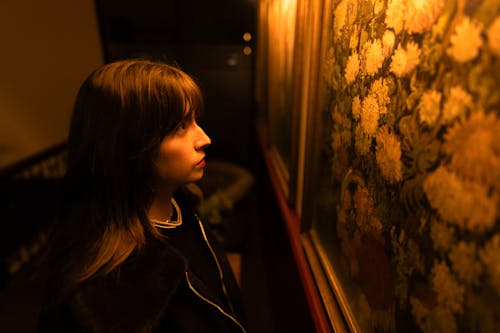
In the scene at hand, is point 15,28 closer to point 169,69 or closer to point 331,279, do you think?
point 169,69

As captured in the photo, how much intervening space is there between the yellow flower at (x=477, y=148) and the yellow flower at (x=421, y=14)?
0.56ft

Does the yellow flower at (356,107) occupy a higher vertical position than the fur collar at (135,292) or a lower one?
higher

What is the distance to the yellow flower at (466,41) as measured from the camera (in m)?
0.37

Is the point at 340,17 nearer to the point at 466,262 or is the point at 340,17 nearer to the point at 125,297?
the point at 466,262

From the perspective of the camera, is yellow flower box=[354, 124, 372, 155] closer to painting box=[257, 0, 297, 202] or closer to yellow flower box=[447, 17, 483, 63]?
yellow flower box=[447, 17, 483, 63]

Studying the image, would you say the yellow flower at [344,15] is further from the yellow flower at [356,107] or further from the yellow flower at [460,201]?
the yellow flower at [460,201]

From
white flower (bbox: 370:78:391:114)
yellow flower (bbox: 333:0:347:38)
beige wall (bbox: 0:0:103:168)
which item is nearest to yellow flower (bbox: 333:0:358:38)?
yellow flower (bbox: 333:0:347:38)

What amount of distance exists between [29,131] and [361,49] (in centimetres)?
311

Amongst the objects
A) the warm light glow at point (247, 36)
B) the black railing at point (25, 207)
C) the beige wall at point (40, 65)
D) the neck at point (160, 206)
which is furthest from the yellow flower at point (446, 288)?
the warm light glow at point (247, 36)

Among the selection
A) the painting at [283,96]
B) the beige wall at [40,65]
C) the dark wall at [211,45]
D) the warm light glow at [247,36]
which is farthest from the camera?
the warm light glow at [247,36]

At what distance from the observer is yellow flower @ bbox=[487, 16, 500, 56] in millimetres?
340

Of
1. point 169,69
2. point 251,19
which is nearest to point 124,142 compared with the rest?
point 169,69

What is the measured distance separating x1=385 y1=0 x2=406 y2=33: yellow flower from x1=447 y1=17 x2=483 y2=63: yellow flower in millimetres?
146

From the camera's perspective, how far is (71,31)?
2914mm
